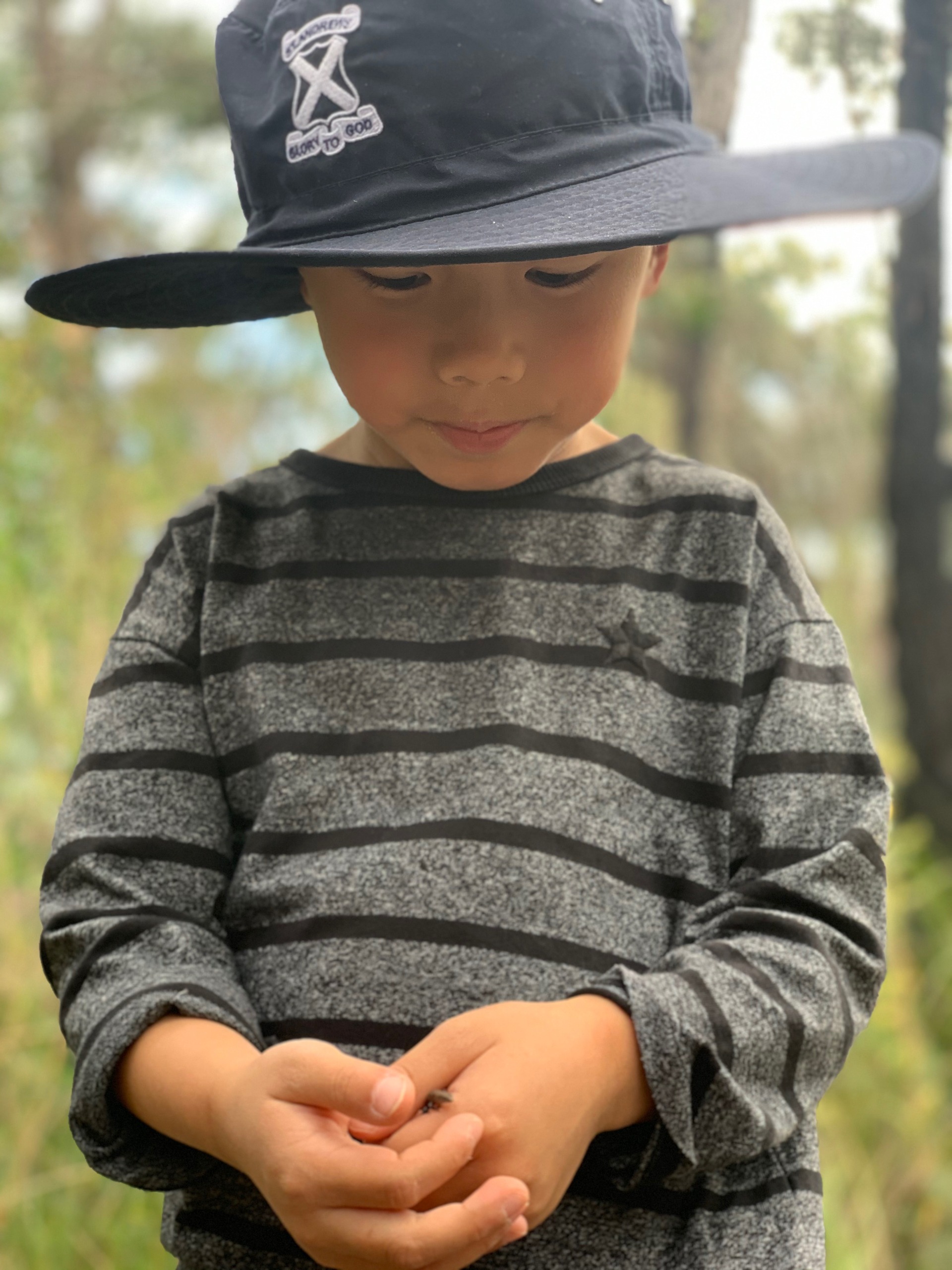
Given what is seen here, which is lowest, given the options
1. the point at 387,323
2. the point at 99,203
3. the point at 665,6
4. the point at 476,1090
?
the point at 476,1090

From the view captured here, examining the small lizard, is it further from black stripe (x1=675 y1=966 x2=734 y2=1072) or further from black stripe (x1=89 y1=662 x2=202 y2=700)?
black stripe (x1=89 y1=662 x2=202 y2=700)

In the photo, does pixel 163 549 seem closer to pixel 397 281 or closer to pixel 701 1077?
pixel 397 281

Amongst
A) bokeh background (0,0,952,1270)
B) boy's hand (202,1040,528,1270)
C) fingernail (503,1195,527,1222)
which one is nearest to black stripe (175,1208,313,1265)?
boy's hand (202,1040,528,1270)

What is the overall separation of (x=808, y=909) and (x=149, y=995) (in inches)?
16.9

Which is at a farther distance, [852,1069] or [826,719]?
[852,1069]

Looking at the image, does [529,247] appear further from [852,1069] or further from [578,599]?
[852,1069]

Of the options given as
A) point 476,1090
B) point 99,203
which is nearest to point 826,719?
point 476,1090

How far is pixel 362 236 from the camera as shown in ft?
2.51

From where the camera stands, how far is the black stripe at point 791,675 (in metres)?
0.90

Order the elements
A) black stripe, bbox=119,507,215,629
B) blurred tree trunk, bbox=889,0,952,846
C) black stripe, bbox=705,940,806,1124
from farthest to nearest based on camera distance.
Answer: blurred tree trunk, bbox=889,0,952,846, black stripe, bbox=119,507,215,629, black stripe, bbox=705,940,806,1124

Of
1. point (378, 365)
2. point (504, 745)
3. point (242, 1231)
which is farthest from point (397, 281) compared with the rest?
point (242, 1231)

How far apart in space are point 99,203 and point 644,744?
3.27 m

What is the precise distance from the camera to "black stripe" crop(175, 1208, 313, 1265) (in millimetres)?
840

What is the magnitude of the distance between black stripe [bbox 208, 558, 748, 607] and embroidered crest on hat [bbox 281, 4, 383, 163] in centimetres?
31
